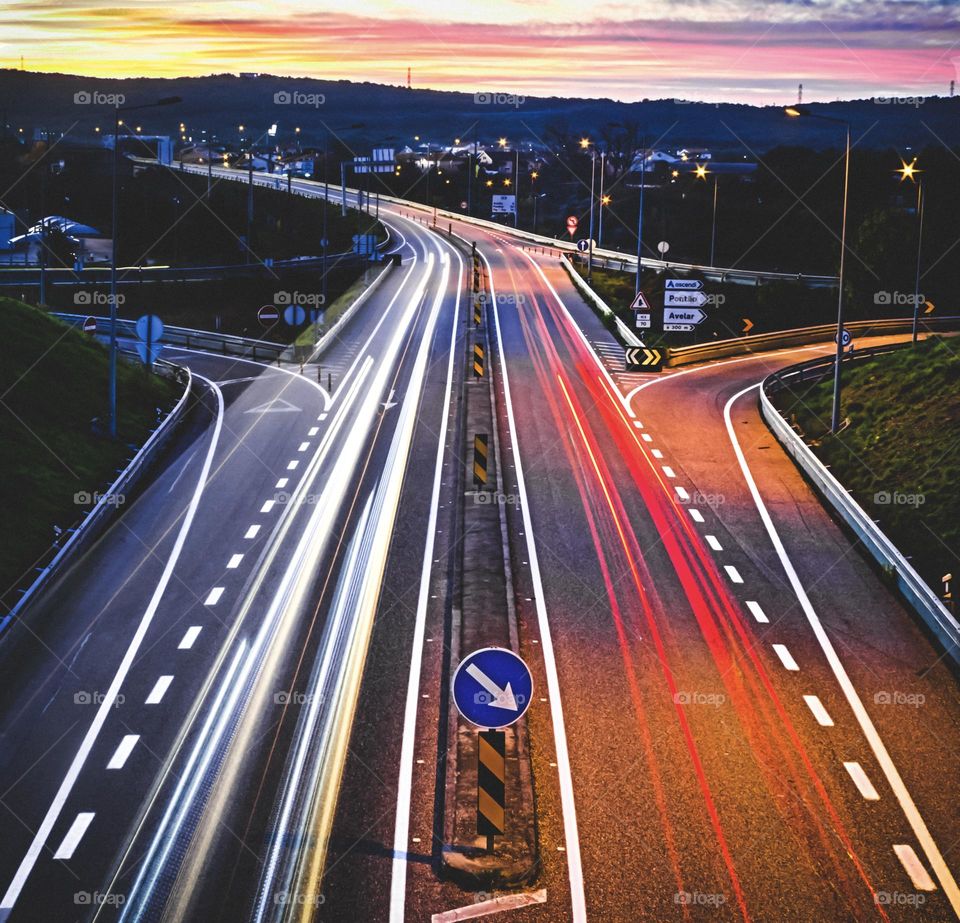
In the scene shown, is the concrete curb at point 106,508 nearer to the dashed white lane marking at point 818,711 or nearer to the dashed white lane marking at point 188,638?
the dashed white lane marking at point 188,638

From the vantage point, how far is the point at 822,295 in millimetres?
72750

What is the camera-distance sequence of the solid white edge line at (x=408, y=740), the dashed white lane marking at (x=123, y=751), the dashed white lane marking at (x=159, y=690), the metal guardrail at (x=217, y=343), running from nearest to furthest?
the solid white edge line at (x=408, y=740), the dashed white lane marking at (x=123, y=751), the dashed white lane marking at (x=159, y=690), the metal guardrail at (x=217, y=343)

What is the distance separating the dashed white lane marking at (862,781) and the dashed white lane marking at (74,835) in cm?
941

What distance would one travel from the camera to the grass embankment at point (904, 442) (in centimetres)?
2519

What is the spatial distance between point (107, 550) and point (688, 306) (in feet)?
79.7

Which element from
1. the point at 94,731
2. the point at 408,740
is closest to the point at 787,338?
the point at 408,740

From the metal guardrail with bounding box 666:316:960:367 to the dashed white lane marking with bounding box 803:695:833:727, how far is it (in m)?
32.3

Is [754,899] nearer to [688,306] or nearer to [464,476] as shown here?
[464,476]

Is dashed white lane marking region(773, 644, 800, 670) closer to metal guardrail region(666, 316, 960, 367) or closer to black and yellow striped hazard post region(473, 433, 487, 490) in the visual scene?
black and yellow striped hazard post region(473, 433, 487, 490)

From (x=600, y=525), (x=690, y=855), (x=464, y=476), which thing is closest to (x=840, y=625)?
(x=600, y=525)

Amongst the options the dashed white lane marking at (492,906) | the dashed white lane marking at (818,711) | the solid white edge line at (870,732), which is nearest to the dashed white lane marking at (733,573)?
the solid white edge line at (870,732)

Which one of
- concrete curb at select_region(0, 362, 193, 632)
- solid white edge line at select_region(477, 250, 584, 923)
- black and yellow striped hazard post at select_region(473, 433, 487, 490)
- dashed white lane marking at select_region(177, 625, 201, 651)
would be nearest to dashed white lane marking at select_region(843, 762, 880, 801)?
solid white edge line at select_region(477, 250, 584, 923)

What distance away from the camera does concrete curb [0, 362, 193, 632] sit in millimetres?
20219

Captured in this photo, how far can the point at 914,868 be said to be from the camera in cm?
1236
